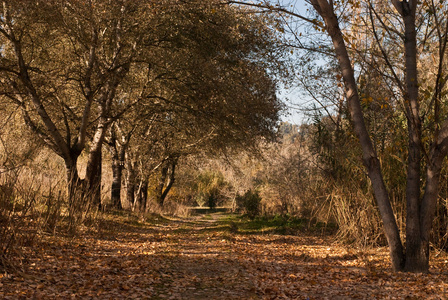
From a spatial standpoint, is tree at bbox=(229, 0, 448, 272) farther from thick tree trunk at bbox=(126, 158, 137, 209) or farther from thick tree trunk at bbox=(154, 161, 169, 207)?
thick tree trunk at bbox=(154, 161, 169, 207)

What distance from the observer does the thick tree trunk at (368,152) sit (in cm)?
722

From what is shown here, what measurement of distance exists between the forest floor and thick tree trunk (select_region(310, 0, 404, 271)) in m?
0.51

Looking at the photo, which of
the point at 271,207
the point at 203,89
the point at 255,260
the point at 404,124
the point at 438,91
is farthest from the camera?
the point at 271,207

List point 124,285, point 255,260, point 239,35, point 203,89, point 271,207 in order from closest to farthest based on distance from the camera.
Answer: point 124,285 → point 255,260 → point 239,35 → point 203,89 → point 271,207

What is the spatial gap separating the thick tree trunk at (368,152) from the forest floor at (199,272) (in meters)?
0.51

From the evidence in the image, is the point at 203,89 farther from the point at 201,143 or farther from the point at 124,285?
the point at 124,285

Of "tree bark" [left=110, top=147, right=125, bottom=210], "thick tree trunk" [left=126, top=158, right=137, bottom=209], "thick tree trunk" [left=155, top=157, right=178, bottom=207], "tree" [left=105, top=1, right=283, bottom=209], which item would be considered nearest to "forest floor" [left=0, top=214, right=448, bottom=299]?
"tree" [left=105, top=1, right=283, bottom=209]

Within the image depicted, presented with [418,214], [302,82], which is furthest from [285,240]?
[418,214]

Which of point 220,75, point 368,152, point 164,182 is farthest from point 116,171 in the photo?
point 368,152

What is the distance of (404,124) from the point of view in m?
11.0

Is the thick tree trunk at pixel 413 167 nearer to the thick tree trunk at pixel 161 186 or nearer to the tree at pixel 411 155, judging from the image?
the tree at pixel 411 155

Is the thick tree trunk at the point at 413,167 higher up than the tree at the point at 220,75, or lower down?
lower down

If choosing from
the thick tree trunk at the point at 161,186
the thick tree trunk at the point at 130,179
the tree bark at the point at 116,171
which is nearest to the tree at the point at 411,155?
the tree bark at the point at 116,171

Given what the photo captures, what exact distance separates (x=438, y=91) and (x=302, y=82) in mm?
7424
